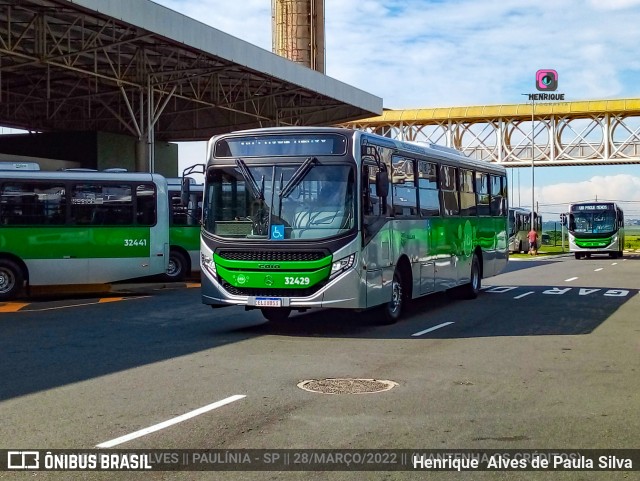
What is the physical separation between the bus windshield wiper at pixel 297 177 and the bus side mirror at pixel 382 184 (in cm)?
110

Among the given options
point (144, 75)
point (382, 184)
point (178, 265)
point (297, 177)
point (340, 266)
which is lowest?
point (178, 265)

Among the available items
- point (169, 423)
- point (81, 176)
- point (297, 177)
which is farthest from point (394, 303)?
point (81, 176)

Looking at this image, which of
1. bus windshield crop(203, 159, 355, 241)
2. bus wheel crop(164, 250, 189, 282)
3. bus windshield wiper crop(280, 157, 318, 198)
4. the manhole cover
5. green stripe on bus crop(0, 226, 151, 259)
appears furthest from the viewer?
bus wheel crop(164, 250, 189, 282)

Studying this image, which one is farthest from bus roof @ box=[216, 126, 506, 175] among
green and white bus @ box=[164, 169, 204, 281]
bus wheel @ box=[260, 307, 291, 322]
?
green and white bus @ box=[164, 169, 204, 281]

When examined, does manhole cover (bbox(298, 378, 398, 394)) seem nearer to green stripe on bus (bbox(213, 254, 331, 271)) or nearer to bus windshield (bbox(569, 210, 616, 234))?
green stripe on bus (bbox(213, 254, 331, 271))

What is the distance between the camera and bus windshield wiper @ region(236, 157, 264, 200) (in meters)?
13.2

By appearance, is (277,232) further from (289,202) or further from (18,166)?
(18,166)

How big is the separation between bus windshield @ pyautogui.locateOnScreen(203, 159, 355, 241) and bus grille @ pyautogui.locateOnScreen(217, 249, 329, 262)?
0.24 metres

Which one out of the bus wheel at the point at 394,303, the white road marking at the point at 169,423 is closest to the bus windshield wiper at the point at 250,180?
the bus wheel at the point at 394,303

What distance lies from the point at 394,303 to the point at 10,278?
973 cm

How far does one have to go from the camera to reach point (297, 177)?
13.1m

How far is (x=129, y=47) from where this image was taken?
31.7 meters

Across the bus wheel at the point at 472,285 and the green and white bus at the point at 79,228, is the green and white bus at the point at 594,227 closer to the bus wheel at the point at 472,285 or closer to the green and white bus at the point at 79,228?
the bus wheel at the point at 472,285

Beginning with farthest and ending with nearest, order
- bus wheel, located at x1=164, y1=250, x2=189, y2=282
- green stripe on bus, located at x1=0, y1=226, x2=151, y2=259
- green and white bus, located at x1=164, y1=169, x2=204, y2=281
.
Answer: bus wheel, located at x1=164, y1=250, x2=189, y2=282 < green and white bus, located at x1=164, y1=169, x2=204, y2=281 < green stripe on bus, located at x1=0, y1=226, x2=151, y2=259
